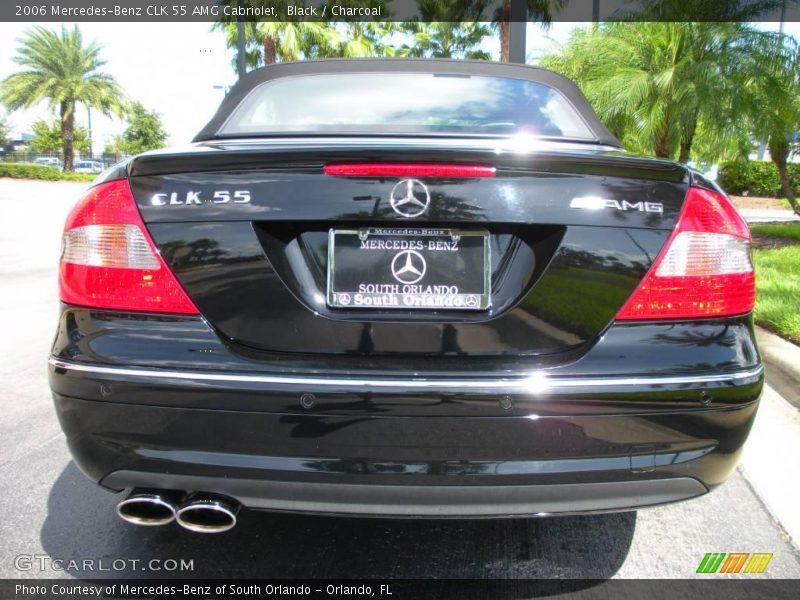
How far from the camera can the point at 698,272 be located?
5.96 ft

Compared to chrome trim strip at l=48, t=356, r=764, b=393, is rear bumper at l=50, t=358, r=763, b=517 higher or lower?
lower

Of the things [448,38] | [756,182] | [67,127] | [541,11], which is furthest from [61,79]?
[756,182]

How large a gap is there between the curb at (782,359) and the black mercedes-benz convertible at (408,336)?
2.75 metres

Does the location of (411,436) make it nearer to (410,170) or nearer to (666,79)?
(410,170)

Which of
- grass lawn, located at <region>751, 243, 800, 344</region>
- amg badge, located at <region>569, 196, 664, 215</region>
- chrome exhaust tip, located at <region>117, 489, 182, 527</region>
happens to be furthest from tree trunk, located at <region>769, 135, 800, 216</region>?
chrome exhaust tip, located at <region>117, 489, 182, 527</region>

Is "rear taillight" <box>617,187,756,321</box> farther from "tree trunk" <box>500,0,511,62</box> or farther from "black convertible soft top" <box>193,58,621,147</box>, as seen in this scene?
"tree trunk" <box>500,0,511,62</box>

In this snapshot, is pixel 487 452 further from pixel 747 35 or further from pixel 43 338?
pixel 747 35

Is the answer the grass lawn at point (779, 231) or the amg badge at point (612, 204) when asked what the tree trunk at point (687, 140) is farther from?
the amg badge at point (612, 204)

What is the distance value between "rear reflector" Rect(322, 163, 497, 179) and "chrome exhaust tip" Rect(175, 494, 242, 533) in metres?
0.93

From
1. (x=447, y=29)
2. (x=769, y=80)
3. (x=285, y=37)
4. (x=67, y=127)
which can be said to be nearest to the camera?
(x=769, y=80)

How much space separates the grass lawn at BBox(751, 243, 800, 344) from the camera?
5.14 meters

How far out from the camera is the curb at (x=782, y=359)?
14.0 ft

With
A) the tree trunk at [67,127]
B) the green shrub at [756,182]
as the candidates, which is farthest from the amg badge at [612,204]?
the tree trunk at [67,127]

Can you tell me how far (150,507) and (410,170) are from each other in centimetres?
119
